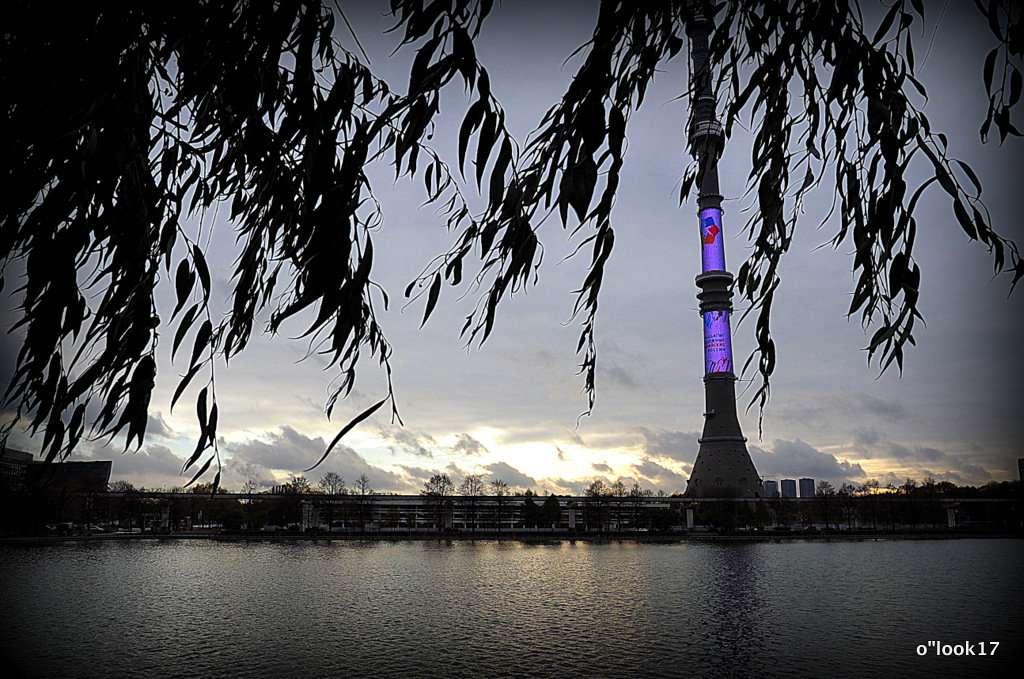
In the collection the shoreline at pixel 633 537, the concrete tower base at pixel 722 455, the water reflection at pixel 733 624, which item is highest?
the concrete tower base at pixel 722 455

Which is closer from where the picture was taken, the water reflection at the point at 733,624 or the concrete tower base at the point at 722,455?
the water reflection at the point at 733,624

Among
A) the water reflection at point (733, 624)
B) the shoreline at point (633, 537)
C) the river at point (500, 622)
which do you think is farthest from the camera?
the shoreline at point (633, 537)

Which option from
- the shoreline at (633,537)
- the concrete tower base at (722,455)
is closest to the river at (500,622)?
the shoreline at (633,537)

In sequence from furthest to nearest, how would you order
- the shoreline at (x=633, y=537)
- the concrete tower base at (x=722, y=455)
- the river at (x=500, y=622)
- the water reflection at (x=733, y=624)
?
the concrete tower base at (x=722, y=455) → the shoreline at (x=633, y=537) → the water reflection at (x=733, y=624) → the river at (x=500, y=622)

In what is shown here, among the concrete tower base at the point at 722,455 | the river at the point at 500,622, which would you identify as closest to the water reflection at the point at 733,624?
the river at the point at 500,622

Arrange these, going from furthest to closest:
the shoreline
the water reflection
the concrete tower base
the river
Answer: the concrete tower base < the shoreline < the water reflection < the river

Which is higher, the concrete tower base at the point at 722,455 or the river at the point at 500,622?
the concrete tower base at the point at 722,455

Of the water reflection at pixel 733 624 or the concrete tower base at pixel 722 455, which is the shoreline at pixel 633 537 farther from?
the water reflection at pixel 733 624

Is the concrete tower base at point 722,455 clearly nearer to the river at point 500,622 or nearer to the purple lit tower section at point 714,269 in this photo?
the purple lit tower section at point 714,269

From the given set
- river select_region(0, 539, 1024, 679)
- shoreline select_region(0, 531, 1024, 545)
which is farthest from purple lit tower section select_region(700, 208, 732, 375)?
river select_region(0, 539, 1024, 679)

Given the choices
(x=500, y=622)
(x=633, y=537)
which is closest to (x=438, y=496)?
(x=633, y=537)

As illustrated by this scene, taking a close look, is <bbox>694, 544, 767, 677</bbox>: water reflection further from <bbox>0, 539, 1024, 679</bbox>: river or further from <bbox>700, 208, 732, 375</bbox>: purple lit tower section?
Result: <bbox>700, 208, 732, 375</bbox>: purple lit tower section

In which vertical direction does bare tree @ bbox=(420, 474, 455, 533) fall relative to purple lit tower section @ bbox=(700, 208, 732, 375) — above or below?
below

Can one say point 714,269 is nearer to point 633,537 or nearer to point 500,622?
point 633,537
